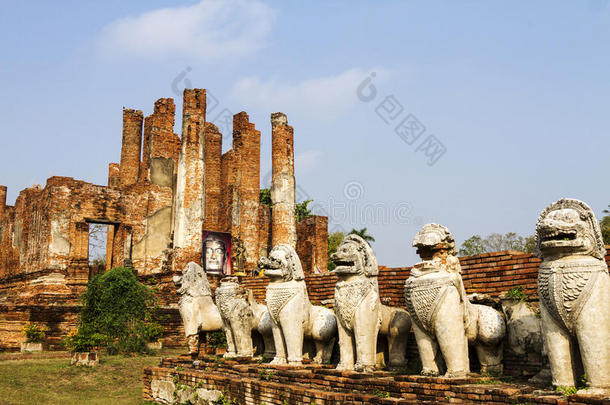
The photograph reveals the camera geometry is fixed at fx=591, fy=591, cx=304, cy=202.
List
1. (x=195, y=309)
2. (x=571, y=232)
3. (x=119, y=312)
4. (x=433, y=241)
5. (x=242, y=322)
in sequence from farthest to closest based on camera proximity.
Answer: (x=119, y=312) < (x=195, y=309) < (x=242, y=322) < (x=433, y=241) < (x=571, y=232)

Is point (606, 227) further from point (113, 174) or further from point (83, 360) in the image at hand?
point (113, 174)

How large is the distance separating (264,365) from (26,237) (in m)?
19.1

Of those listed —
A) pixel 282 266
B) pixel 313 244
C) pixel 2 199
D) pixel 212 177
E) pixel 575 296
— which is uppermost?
pixel 212 177

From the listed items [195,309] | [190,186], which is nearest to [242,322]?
[195,309]

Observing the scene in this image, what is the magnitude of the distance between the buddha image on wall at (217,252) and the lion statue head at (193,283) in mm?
13329

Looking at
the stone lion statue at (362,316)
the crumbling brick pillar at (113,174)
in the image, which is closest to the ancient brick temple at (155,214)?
the crumbling brick pillar at (113,174)

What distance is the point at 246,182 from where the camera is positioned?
2494 centimetres

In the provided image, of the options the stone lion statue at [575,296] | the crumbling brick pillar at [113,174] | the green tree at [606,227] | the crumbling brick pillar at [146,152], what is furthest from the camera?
the crumbling brick pillar at [113,174]

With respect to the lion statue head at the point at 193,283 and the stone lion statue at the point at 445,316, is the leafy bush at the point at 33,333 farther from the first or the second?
the stone lion statue at the point at 445,316

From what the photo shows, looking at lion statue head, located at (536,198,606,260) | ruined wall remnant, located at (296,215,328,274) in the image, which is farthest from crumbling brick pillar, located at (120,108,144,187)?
lion statue head, located at (536,198,606,260)

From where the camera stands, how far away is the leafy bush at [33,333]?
14.9 metres

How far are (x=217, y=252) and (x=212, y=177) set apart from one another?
3860 millimetres

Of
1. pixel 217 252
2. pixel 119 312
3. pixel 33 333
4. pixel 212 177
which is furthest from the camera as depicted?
pixel 212 177

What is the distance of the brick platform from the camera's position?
4.51 m
